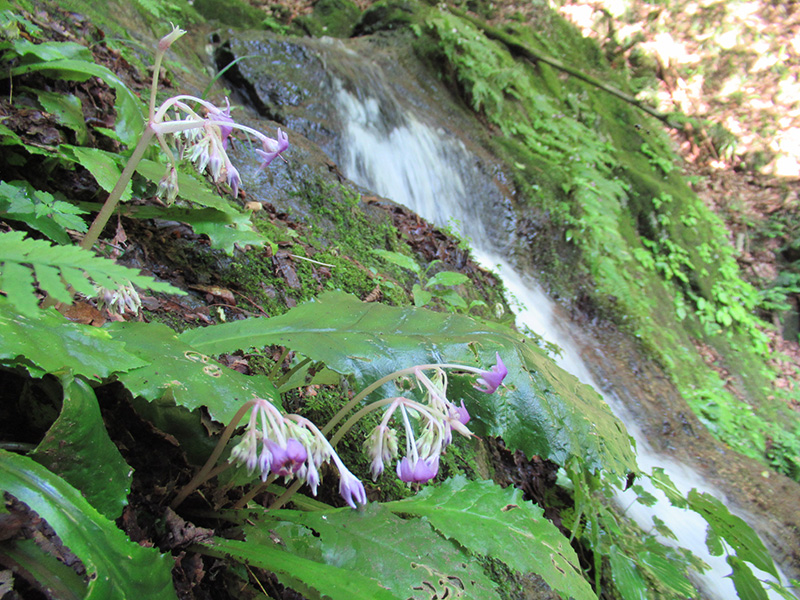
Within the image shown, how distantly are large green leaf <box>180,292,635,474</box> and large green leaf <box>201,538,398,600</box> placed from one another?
40cm

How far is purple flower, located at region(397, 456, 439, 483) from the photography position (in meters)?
0.93

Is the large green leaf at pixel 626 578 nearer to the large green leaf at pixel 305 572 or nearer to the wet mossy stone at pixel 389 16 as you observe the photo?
the large green leaf at pixel 305 572

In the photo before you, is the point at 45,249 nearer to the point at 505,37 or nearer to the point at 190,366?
the point at 190,366

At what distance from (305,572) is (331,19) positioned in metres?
10.1

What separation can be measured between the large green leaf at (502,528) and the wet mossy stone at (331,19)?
9232 millimetres

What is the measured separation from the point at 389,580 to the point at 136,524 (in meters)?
0.57

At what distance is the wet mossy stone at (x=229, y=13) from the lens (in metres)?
7.78

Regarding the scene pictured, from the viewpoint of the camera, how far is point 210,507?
1.22m

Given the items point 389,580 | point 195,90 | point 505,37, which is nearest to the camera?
point 389,580

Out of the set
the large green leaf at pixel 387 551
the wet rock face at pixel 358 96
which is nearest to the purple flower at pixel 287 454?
the large green leaf at pixel 387 551

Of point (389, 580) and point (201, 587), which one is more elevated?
point (389, 580)

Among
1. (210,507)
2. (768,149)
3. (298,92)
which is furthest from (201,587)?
(768,149)

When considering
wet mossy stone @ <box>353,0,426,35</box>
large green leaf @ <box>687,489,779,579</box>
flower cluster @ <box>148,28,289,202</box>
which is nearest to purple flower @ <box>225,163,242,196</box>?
flower cluster @ <box>148,28,289,202</box>

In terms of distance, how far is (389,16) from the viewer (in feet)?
27.4
